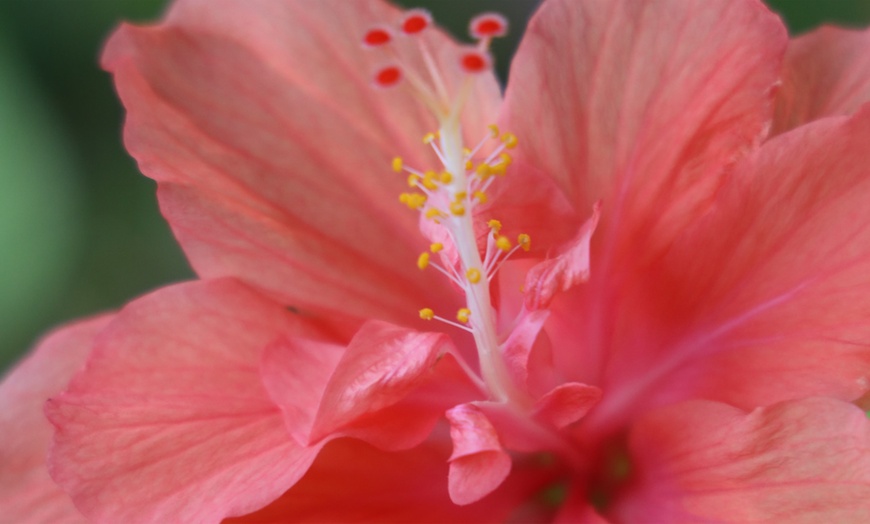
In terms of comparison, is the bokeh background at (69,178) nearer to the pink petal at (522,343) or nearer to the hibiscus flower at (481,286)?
the hibiscus flower at (481,286)

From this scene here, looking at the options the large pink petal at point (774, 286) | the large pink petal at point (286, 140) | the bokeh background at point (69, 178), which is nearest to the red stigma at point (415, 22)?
the large pink petal at point (286, 140)

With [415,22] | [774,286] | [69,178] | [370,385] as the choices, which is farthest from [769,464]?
[69,178]

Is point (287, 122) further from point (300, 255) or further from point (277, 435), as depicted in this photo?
point (277, 435)

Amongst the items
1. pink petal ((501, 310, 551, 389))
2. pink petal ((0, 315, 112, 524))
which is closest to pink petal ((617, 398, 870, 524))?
pink petal ((501, 310, 551, 389))

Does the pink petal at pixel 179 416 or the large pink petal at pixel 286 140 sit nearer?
the pink petal at pixel 179 416

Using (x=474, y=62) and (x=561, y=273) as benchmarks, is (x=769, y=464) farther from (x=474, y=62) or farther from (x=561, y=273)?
(x=474, y=62)
